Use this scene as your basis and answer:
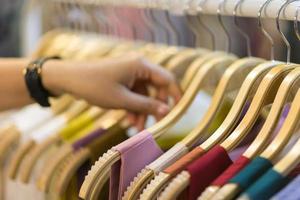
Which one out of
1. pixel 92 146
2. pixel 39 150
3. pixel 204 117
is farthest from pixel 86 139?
pixel 204 117

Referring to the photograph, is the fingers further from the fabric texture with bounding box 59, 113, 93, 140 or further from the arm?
the fabric texture with bounding box 59, 113, 93, 140

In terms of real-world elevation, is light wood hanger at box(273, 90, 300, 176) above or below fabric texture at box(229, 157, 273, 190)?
above

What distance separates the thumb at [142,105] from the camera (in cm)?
90

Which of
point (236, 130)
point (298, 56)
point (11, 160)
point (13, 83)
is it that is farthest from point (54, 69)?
point (298, 56)

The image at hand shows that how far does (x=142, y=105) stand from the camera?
90 cm

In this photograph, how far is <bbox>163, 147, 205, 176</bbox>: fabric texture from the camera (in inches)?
25.0

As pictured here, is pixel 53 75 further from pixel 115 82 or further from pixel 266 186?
pixel 266 186

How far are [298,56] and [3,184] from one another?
0.71 meters

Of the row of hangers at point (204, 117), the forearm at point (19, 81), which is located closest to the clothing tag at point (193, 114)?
the row of hangers at point (204, 117)

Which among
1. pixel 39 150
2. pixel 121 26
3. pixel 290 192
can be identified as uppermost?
pixel 121 26

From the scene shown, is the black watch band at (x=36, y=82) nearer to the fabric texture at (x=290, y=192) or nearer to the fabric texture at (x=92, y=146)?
the fabric texture at (x=92, y=146)

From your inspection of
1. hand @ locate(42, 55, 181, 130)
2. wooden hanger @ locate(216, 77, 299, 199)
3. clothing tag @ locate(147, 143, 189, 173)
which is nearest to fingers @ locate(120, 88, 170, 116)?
hand @ locate(42, 55, 181, 130)

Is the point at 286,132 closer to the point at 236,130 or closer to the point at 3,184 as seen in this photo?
the point at 236,130

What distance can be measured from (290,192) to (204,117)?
8.8 inches
